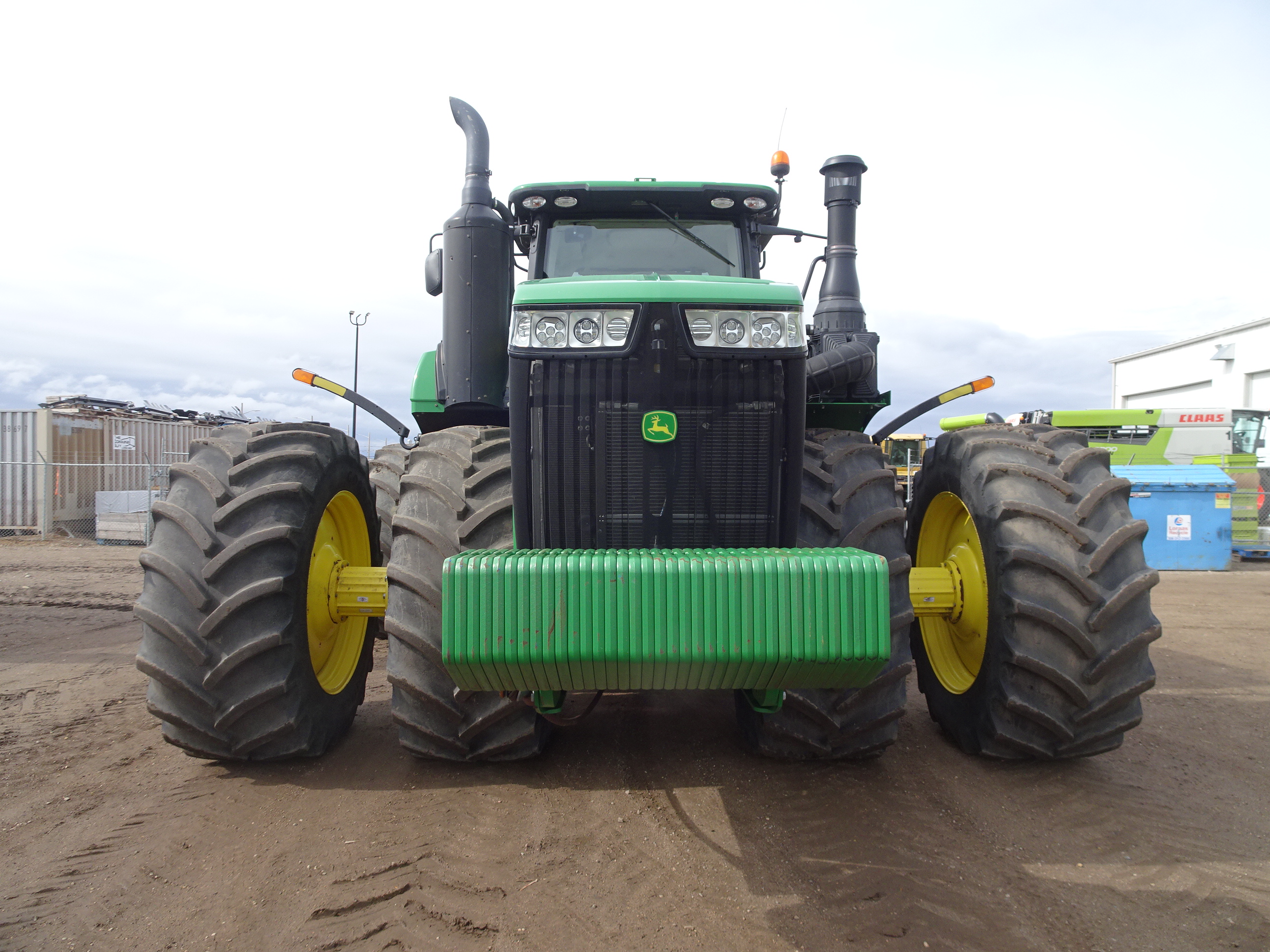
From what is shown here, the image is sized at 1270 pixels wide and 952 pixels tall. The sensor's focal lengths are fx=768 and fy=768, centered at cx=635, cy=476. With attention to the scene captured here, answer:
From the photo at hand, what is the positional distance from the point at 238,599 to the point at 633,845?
75.4 inches

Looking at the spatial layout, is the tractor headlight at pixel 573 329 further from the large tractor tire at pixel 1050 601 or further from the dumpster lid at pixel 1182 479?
the dumpster lid at pixel 1182 479

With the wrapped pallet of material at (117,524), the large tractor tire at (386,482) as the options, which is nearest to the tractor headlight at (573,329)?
the large tractor tire at (386,482)

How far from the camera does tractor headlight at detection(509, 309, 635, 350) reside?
2.91 metres

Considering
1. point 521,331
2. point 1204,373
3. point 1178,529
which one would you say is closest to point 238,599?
point 521,331

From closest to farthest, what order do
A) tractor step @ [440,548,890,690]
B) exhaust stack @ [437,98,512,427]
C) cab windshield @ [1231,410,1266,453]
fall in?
tractor step @ [440,548,890,690] → exhaust stack @ [437,98,512,427] → cab windshield @ [1231,410,1266,453]

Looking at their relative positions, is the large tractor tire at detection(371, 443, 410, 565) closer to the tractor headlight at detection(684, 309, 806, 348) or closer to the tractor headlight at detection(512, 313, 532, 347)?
the tractor headlight at detection(512, 313, 532, 347)

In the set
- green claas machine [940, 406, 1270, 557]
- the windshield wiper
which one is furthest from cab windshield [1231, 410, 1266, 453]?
the windshield wiper

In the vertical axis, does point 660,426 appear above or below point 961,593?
above

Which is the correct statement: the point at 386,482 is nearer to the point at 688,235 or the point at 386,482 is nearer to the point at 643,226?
the point at 643,226

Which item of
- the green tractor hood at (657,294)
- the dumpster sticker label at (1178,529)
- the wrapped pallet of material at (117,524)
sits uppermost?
the green tractor hood at (657,294)

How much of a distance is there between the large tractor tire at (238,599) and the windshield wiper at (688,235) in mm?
2124

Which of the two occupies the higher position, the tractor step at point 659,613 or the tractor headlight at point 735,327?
the tractor headlight at point 735,327

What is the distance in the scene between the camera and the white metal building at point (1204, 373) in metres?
31.1

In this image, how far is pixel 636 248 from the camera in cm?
408
